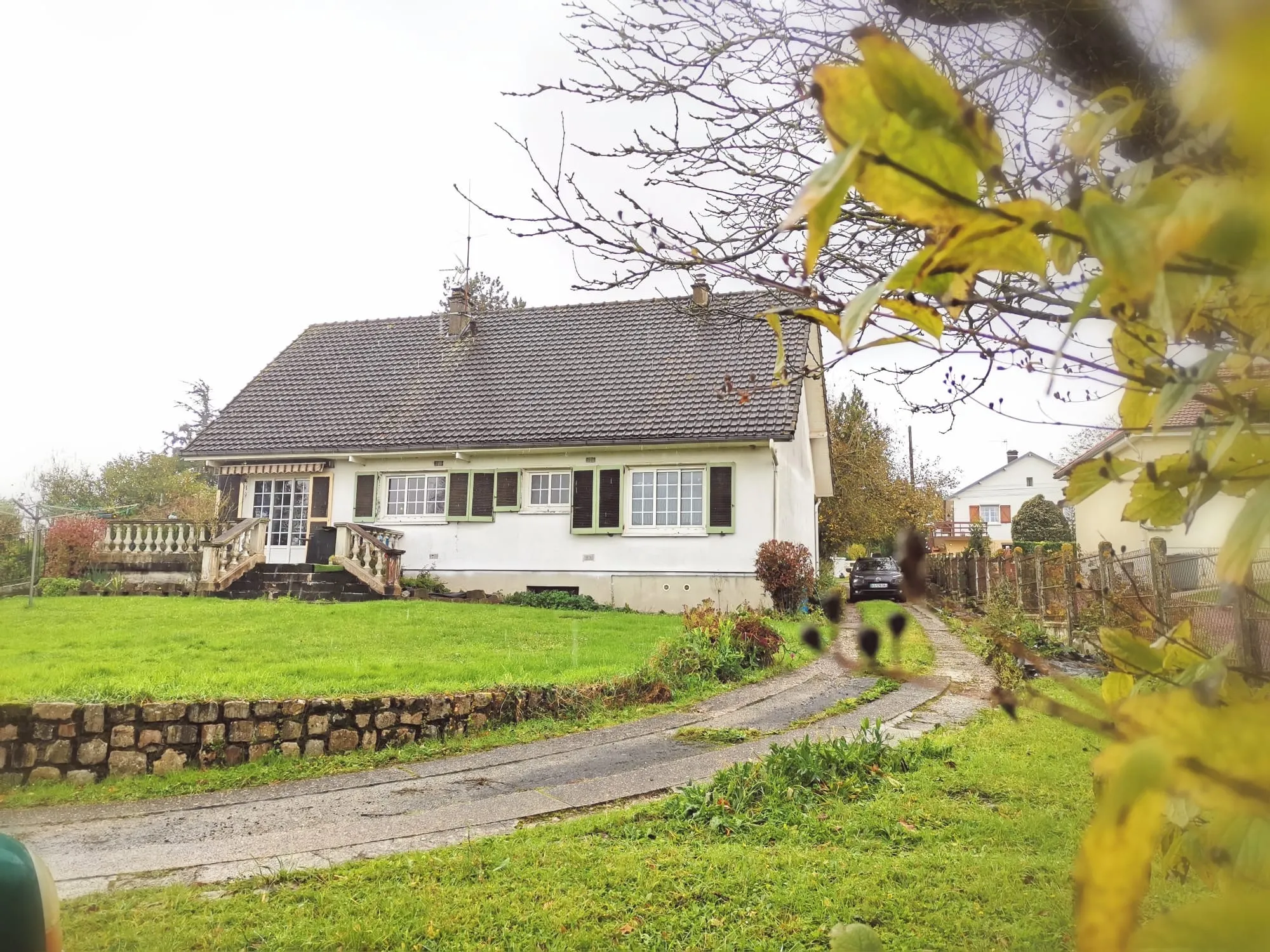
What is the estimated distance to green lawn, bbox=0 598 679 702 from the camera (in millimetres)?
7781

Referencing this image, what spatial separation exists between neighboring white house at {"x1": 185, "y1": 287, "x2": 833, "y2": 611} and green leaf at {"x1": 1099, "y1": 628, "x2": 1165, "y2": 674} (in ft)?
47.6

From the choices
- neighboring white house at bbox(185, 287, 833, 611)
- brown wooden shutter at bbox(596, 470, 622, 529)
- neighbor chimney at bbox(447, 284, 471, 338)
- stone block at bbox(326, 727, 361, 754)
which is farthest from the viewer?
neighbor chimney at bbox(447, 284, 471, 338)

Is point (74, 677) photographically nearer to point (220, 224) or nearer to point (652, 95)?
point (220, 224)

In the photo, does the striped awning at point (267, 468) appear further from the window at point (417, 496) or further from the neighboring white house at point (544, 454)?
the window at point (417, 496)

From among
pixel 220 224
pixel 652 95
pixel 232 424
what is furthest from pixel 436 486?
pixel 652 95

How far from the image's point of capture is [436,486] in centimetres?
1966

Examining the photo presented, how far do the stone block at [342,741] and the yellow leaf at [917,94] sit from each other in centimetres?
776

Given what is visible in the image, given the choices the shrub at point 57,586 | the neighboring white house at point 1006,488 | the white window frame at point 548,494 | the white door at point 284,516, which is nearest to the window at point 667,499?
the white window frame at point 548,494

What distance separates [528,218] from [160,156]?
6792 mm

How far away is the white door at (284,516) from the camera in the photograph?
20.1 metres

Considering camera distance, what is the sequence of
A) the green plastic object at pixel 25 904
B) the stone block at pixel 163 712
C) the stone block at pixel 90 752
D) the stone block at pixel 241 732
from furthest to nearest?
the stone block at pixel 241 732, the stone block at pixel 163 712, the stone block at pixel 90 752, the green plastic object at pixel 25 904

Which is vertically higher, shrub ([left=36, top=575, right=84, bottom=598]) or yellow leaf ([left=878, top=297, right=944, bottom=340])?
yellow leaf ([left=878, top=297, right=944, bottom=340])

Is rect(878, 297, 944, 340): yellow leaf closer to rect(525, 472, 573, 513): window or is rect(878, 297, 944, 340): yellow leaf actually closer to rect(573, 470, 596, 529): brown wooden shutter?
rect(573, 470, 596, 529): brown wooden shutter

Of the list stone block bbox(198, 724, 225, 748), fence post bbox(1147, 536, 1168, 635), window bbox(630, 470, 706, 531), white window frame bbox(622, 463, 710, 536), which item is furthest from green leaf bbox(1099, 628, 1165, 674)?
window bbox(630, 470, 706, 531)
